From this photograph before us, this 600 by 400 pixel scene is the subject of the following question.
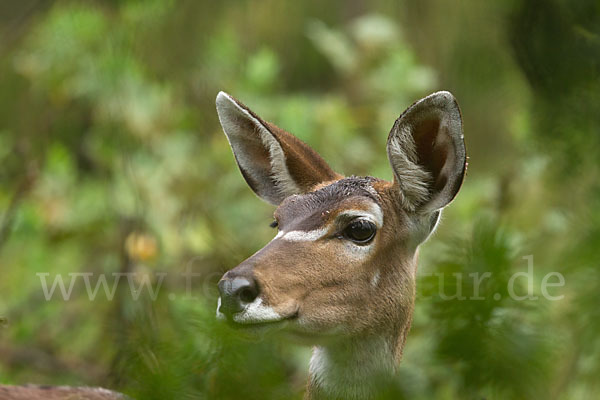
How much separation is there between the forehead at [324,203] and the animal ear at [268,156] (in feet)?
1.19

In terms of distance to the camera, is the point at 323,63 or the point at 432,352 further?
the point at 323,63

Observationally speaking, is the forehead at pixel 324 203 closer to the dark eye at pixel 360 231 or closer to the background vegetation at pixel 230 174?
the dark eye at pixel 360 231

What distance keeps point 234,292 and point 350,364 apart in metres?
0.95

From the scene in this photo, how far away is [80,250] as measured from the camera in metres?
8.48

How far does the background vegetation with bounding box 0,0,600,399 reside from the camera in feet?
5.60

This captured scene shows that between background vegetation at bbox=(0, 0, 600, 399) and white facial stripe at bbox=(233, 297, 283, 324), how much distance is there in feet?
0.47

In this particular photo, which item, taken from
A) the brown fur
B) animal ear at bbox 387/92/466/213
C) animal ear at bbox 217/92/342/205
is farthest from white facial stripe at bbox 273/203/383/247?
animal ear at bbox 217/92/342/205

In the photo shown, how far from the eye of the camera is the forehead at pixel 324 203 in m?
3.56

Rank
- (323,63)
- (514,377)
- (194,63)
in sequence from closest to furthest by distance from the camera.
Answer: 1. (514,377)
2. (194,63)
3. (323,63)

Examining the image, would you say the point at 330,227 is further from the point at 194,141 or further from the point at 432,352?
the point at 194,141

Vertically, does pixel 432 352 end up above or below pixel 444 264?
below

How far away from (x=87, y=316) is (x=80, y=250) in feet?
3.45

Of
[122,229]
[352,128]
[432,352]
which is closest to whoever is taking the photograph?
[432,352]

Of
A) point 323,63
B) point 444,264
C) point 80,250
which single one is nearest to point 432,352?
point 444,264
